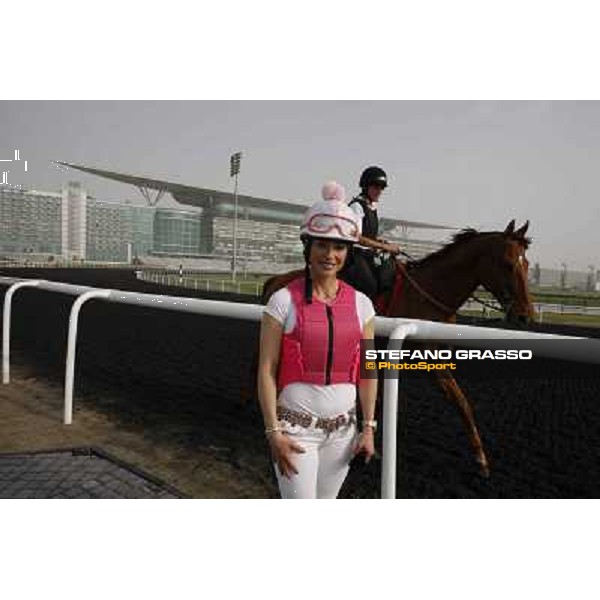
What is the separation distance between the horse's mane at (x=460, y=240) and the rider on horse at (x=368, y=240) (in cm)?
31

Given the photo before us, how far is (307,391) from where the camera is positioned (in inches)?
64.2

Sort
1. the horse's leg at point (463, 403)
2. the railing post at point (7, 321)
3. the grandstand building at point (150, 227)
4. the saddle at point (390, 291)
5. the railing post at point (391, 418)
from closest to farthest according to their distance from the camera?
the railing post at point (391, 418)
the horse's leg at point (463, 403)
the grandstand building at point (150, 227)
the saddle at point (390, 291)
the railing post at point (7, 321)

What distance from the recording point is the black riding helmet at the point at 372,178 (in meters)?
2.32

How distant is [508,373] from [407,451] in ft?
2.98

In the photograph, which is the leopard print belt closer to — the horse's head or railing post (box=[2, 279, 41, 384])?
the horse's head

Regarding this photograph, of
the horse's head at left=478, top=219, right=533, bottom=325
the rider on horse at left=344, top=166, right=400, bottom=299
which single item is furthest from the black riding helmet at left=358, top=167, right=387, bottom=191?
the horse's head at left=478, top=219, right=533, bottom=325

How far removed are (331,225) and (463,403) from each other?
4.40 feet

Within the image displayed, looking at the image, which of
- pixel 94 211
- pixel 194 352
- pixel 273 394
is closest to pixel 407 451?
pixel 273 394

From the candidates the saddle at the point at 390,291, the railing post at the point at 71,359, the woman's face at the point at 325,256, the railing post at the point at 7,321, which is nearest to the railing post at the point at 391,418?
the woman's face at the point at 325,256

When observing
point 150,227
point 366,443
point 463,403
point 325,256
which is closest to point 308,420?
point 366,443

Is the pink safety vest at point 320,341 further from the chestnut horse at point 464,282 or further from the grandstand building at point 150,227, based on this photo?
the grandstand building at point 150,227

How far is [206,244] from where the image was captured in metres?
3.25

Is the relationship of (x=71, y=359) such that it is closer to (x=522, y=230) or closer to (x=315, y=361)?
(x=315, y=361)

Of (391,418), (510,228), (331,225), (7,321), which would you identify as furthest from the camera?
(7,321)
